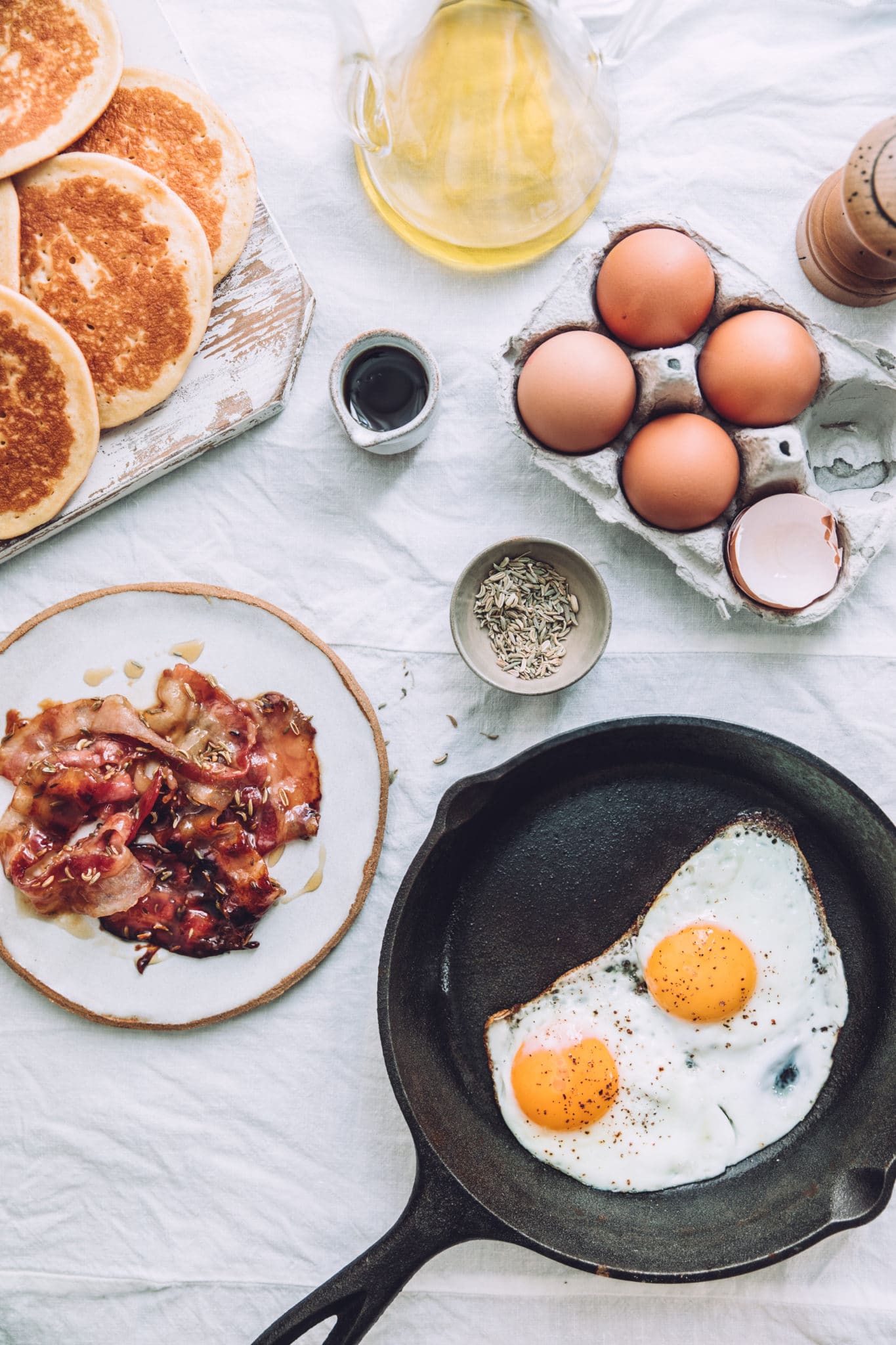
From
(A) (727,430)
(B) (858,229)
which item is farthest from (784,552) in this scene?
(B) (858,229)

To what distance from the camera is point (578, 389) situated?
1.37 metres

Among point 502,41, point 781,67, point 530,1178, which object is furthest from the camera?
point 781,67

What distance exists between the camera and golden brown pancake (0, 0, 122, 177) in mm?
1431

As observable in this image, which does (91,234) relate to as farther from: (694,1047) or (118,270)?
(694,1047)

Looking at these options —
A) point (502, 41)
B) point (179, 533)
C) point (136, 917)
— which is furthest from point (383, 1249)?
point (502, 41)

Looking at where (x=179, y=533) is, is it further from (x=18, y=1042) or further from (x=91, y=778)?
(x=18, y=1042)

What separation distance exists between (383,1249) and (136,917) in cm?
62

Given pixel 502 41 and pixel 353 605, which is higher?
pixel 502 41

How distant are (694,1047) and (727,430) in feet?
3.23

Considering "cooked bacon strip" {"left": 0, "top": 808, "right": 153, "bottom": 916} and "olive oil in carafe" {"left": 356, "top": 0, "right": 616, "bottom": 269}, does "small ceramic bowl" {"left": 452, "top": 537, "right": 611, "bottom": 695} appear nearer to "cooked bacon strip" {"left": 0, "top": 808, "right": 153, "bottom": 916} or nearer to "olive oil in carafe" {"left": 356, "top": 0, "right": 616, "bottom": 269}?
"olive oil in carafe" {"left": 356, "top": 0, "right": 616, "bottom": 269}

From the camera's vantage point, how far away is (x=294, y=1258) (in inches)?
60.7

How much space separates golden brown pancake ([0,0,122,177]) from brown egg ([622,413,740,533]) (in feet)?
3.33

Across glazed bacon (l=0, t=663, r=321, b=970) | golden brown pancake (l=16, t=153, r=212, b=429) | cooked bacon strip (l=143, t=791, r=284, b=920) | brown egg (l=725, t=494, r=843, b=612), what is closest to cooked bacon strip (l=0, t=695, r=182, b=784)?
glazed bacon (l=0, t=663, r=321, b=970)

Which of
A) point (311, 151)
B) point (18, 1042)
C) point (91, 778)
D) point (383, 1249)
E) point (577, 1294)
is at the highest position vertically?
point (311, 151)
